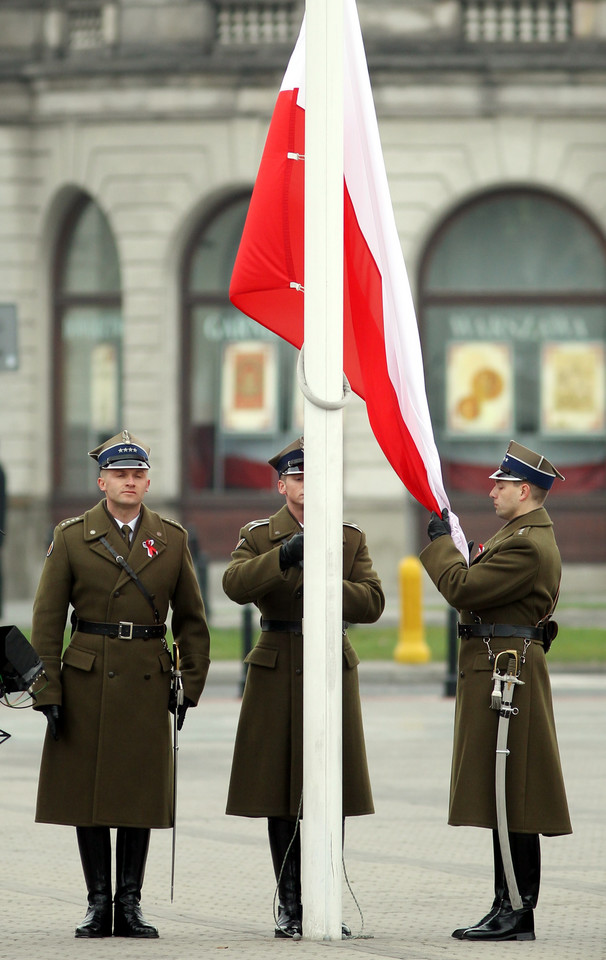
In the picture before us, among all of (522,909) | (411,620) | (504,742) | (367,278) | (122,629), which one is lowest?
(522,909)

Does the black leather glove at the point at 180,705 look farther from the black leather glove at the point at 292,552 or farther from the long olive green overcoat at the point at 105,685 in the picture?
the black leather glove at the point at 292,552

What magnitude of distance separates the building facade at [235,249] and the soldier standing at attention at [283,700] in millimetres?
18137

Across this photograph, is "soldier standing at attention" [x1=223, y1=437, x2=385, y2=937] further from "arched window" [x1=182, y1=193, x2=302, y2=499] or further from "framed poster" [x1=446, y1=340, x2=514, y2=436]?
"arched window" [x1=182, y1=193, x2=302, y2=499]

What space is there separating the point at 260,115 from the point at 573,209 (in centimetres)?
467

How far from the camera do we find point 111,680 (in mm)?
7156

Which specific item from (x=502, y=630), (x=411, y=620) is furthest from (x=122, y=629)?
(x=411, y=620)

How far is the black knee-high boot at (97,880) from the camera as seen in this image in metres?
6.95

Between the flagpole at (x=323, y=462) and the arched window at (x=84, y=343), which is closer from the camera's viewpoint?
the flagpole at (x=323, y=462)

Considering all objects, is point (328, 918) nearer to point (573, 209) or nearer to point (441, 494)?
point (441, 494)

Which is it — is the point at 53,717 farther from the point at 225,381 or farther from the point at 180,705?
the point at 225,381

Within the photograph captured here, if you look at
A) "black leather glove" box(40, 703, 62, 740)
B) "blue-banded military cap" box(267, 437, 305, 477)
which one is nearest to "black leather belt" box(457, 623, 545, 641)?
"blue-banded military cap" box(267, 437, 305, 477)

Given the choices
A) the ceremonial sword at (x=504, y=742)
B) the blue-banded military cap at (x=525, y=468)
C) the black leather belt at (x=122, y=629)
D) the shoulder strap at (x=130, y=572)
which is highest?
the blue-banded military cap at (x=525, y=468)

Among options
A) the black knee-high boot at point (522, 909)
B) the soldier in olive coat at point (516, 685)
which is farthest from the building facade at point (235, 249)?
the black knee-high boot at point (522, 909)

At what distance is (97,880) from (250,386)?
65.9ft
